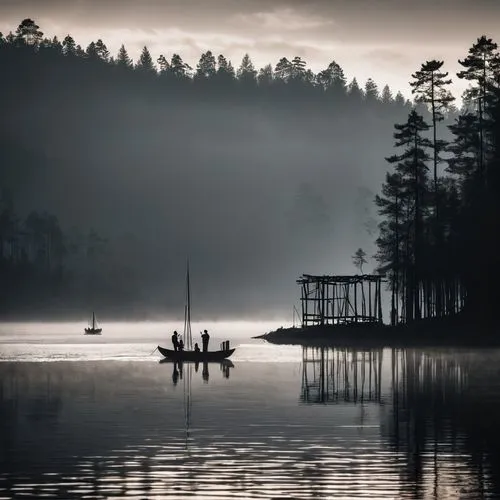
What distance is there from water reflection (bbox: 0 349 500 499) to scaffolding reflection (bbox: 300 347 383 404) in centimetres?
19

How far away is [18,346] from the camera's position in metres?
121

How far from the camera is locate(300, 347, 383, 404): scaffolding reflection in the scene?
57.1 metres

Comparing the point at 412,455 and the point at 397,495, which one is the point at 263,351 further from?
Result: the point at 397,495

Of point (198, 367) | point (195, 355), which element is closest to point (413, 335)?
point (195, 355)

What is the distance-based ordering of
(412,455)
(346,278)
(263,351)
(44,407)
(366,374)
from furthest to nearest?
(346,278), (263,351), (366,374), (44,407), (412,455)

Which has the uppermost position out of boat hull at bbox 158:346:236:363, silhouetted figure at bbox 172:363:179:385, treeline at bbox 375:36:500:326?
treeline at bbox 375:36:500:326

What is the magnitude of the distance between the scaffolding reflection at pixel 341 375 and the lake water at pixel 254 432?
167mm

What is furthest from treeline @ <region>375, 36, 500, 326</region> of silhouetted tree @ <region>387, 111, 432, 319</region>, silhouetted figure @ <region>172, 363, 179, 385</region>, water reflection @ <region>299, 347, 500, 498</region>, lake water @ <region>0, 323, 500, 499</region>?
silhouetted figure @ <region>172, 363, 179, 385</region>

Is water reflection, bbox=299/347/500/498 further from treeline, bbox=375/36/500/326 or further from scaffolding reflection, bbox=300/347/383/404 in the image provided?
treeline, bbox=375/36/500/326

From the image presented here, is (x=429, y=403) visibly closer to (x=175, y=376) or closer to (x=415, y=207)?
(x=175, y=376)

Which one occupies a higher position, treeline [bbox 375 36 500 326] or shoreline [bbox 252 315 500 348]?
treeline [bbox 375 36 500 326]

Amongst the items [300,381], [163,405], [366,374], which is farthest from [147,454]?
[366,374]

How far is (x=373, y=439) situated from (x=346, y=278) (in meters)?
75.2

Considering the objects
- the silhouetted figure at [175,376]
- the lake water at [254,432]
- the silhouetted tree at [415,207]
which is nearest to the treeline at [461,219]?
the silhouetted tree at [415,207]
